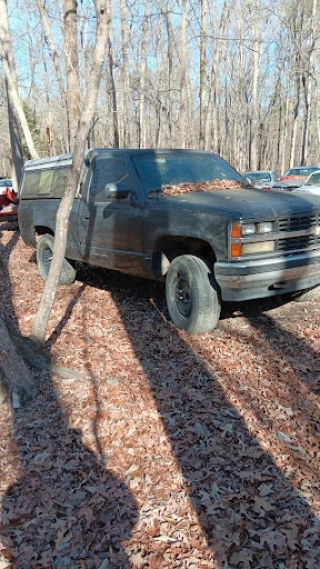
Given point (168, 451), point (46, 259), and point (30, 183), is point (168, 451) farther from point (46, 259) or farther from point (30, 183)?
point (30, 183)

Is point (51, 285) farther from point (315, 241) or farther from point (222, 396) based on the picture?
point (315, 241)

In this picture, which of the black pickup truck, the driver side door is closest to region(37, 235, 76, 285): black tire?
the black pickup truck

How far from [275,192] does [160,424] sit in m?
3.21

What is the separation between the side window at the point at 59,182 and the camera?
680 cm

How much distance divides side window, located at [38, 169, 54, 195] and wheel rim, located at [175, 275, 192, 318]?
→ 3.34m

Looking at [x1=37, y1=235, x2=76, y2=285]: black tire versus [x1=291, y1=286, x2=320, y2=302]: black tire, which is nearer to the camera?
[x1=291, y1=286, x2=320, y2=302]: black tire

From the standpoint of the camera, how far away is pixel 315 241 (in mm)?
4824

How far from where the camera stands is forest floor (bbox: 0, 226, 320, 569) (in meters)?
2.38

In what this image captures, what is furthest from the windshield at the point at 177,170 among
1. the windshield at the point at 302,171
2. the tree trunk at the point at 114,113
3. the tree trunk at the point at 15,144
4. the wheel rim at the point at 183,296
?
the windshield at the point at 302,171

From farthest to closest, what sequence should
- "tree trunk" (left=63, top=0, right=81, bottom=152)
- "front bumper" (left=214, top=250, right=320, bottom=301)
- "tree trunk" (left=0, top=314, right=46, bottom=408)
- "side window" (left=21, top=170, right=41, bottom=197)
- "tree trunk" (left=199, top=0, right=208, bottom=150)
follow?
"tree trunk" (left=199, top=0, right=208, bottom=150) → "tree trunk" (left=63, top=0, right=81, bottom=152) → "side window" (left=21, top=170, right=41, bottom=197) → "front bumper" (left=214, top=250, right=320, bottom=301) → "tree trunk" (left=0, top=314, right=46, bottom=408)

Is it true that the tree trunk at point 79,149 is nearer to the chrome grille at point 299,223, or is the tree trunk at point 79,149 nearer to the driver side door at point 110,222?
the driver side door at point 110,222

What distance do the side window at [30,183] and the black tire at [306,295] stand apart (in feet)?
15.1

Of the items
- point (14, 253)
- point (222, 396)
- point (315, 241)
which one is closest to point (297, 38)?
point (14, 253)

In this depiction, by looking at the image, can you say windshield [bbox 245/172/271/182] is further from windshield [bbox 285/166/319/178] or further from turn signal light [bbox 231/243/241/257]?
turn signal light [bbox 231/243/241/257]
